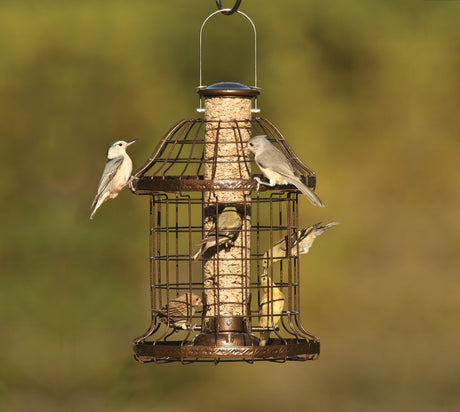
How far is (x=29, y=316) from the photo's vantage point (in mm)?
12664

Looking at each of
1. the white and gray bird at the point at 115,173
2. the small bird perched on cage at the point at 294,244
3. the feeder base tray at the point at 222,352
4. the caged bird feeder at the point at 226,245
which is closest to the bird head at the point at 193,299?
the caged bird feeder at the point at 226,245

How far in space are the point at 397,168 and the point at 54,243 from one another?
362 centimetres

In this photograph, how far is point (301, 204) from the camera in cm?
1266

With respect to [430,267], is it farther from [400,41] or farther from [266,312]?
[266,312]

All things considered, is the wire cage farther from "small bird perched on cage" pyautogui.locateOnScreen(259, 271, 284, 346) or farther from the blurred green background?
the blurred green background

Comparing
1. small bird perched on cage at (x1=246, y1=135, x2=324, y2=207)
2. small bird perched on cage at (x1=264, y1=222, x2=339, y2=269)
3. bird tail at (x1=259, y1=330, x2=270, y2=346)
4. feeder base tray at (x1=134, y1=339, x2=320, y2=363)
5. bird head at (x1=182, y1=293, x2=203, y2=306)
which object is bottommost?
feeder base tray at (x1=134, y1=339, x2=320, y2=363)

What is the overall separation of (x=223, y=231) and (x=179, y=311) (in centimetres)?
65

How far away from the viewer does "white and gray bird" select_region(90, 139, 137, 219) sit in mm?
8031

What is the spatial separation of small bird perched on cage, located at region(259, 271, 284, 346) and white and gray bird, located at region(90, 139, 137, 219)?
3.61 feet

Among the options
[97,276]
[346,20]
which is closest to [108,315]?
[97,276]

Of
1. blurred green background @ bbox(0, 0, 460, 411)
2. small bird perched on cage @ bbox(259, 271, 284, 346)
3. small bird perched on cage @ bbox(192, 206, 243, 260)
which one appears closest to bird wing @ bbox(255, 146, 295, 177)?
small bird perched on cage @ bbox(192, 206, 243, 260)

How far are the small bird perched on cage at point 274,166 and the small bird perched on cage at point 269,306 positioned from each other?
26.8 inches

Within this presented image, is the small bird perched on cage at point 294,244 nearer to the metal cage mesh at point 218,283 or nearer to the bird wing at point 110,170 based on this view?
the metal cage mesh at point 218,283

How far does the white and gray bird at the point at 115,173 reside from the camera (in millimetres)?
8031
